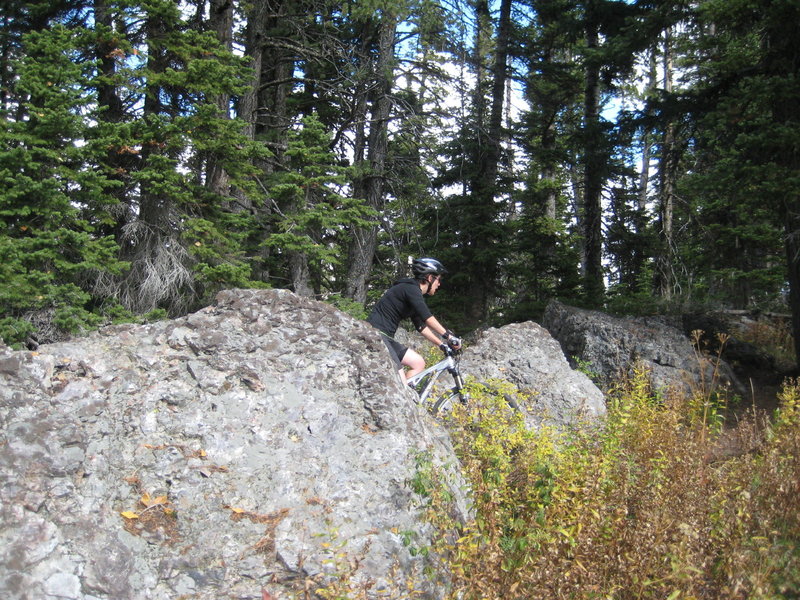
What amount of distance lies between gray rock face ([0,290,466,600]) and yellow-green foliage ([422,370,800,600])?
0.42 meters

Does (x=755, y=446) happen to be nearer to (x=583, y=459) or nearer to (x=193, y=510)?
(x=583, y=459)

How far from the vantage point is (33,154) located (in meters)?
7.61

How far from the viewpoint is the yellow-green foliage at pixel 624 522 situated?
323 centimetres

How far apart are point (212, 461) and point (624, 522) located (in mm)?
2691

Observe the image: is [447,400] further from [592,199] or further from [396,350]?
[592,199]

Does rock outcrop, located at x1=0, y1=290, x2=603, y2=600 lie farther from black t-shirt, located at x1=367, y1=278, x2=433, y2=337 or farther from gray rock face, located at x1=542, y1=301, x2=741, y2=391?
gray rock face, located at x1=542, y1=301, x2=741, y2=391

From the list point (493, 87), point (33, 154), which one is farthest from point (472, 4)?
point (33, 154)

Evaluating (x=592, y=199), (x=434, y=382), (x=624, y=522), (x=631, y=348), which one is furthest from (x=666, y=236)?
(x=624, y=522)

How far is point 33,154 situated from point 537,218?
476 inches

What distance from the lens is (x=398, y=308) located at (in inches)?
249

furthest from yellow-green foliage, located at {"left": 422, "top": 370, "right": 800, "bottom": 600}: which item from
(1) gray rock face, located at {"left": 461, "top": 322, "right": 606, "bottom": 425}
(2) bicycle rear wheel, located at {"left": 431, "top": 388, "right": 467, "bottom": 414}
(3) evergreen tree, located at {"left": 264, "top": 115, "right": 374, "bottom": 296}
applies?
(3) evergreen tree, located at {"left": 264, "top": 115, "right": 374, "bottom": 296}

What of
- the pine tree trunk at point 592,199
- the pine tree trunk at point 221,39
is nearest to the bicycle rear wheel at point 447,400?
the pine tree trunk at point 221,39

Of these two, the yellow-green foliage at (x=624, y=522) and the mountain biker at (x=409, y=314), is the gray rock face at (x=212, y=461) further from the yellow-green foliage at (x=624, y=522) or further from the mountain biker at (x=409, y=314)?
the mountain biker at (x=409, y=314)

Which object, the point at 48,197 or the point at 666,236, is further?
the point at 666,236
